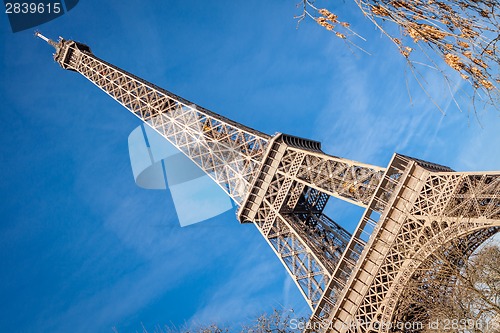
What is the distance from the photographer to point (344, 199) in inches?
1038

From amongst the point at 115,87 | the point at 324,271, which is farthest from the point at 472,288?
the point at 115,87

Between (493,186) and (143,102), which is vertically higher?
(143,102)

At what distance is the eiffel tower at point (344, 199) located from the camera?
21.9 m

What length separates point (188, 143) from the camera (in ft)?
119

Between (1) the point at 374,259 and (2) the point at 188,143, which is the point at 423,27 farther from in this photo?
(2) the point at 188,143

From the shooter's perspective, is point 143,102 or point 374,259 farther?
point 143,102

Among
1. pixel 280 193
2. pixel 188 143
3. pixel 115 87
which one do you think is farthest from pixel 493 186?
pixel 115 87

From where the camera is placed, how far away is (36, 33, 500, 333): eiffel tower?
21.9 meters

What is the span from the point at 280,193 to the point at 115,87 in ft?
72.3

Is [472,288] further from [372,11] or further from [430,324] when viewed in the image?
[372,11]

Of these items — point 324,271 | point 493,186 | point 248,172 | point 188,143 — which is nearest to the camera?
→ point 493,186

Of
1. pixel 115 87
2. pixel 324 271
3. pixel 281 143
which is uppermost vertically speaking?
pixel 115 87

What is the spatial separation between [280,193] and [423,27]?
23730 millimetres

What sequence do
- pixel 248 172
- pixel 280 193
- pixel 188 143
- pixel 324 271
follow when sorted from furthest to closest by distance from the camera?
pixel 188 143 → pixel 248 172 → pixel 280 193 → pixel 324 271
